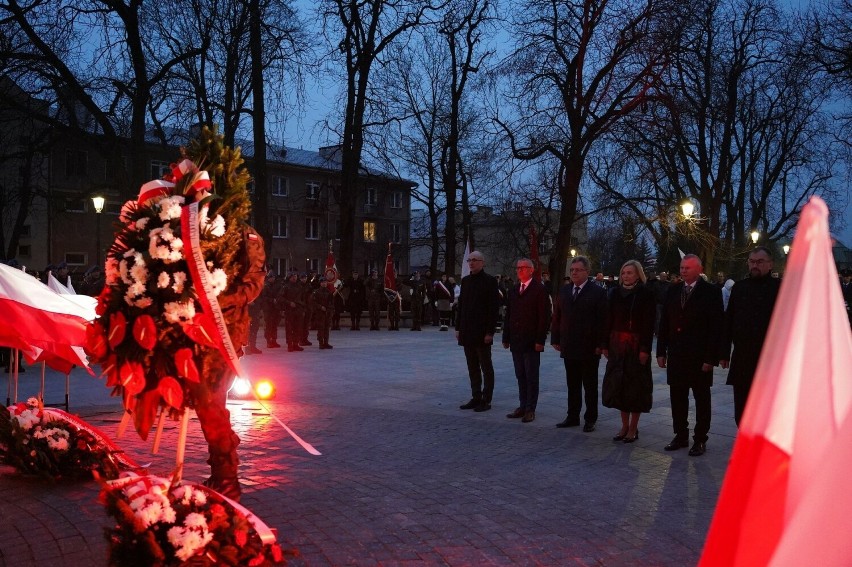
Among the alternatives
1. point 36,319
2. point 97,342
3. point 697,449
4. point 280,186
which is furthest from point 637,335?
point 280,186

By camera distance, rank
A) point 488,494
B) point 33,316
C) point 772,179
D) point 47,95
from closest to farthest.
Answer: point 488,494 → point 33,316 → point 47,95 → point 772,179

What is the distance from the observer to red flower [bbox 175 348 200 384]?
4820mm

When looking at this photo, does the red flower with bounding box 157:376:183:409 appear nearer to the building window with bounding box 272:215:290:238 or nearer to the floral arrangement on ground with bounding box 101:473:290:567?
the floral arrangement on ground with bounding box 101:473:290:567

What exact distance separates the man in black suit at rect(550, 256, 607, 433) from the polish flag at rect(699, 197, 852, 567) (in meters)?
7.02

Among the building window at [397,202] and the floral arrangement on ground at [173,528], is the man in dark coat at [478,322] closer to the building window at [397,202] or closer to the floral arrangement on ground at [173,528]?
the floral arrangement on ground at [173,528]

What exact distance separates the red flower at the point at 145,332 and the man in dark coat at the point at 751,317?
5435 mm

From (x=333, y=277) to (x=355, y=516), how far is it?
2001cm

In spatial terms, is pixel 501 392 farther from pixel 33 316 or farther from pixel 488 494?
pixel 33 316

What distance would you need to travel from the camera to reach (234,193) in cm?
523

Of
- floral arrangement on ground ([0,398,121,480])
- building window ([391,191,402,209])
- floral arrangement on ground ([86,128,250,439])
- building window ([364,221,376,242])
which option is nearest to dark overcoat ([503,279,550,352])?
floral arrangement on ground ([0,398,121,480])

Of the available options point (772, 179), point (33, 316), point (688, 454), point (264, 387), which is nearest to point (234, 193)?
point (33, 316)

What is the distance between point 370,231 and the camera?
7069 centimetres

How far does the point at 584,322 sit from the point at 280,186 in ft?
195

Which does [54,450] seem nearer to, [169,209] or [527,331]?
[169,209]
